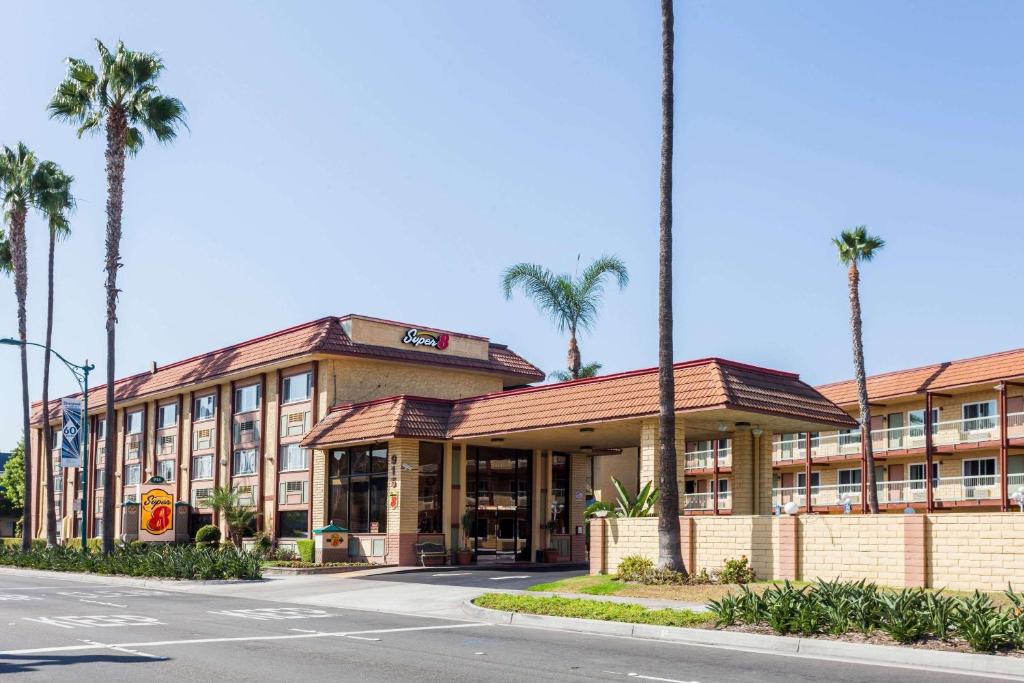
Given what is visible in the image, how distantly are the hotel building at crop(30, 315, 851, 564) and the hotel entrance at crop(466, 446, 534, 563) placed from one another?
55 mm

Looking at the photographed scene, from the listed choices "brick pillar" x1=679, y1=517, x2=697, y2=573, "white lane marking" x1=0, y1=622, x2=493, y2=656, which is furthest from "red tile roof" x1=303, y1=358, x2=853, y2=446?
"white lane marking" x1=0, y1=622, x2=493, y2=656

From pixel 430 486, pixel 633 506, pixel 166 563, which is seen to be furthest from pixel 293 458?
pixel 633 506

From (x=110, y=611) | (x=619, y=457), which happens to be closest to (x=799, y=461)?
(x=619, y=457)

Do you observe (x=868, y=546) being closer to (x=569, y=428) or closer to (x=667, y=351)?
(x=667, y=351)

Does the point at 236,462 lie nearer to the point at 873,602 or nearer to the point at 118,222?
the point at 118,222

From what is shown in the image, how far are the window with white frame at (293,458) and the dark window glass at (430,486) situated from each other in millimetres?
6164

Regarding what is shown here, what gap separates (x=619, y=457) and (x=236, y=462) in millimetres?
24959

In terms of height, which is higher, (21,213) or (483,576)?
(21,213)

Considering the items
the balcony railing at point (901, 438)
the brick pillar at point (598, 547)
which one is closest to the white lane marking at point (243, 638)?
the brick pillar at point (598, 547)

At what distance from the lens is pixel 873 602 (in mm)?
15195

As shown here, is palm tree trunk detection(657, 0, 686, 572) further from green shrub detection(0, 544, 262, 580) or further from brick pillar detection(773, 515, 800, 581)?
green shrub detection(0, 544, 262, 580)

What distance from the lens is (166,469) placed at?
50.5 meters

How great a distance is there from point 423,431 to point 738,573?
14.3 m

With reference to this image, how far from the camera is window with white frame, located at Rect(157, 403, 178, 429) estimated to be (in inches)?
1989
